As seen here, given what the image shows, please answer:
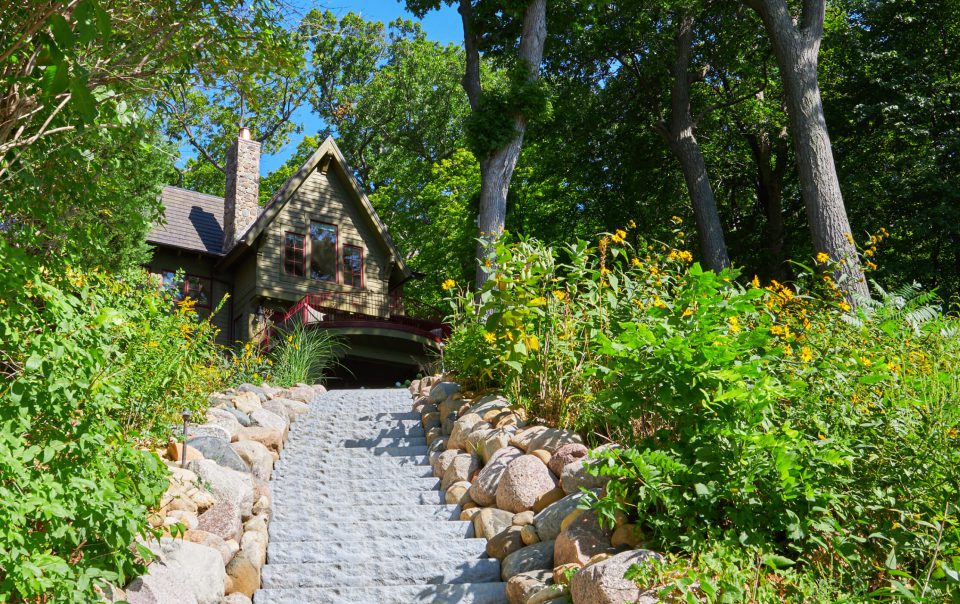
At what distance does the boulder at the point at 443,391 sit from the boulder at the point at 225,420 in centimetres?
214

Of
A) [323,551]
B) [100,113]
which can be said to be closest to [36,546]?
[100,113]

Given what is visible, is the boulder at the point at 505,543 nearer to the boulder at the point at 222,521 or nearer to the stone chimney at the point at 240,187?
the boulder at the point at 222,521

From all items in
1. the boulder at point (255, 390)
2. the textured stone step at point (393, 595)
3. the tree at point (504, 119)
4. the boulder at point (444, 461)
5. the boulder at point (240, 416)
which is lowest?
the textured stone step at point (393, 595)

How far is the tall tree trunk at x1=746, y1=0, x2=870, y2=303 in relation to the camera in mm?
11516

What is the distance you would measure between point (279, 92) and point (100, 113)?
2588cm

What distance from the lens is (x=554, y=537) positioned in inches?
216

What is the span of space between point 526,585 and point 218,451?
3051 mm

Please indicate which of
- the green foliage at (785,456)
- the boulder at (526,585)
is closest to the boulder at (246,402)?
the boulder at (526,585)

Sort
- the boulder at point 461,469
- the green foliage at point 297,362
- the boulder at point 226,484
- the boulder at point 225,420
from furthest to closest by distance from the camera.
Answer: the green foliage at point 297,362 < the boulder at point 225,420 < the boulder at point 461,469 < the boulder at point 226,484

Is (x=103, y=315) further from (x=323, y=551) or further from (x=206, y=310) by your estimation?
(x=206, y=310)

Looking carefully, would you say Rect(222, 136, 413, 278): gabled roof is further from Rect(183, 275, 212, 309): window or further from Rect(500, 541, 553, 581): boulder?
Rect(500, 541, 553, 581): boulder

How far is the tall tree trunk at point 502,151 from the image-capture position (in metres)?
12.8

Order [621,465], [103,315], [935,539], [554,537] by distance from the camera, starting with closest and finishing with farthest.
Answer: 1. [935,539]
2. [103,315]
3. [621,465]
4. [554,537]

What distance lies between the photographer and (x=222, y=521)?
5.83 metres
